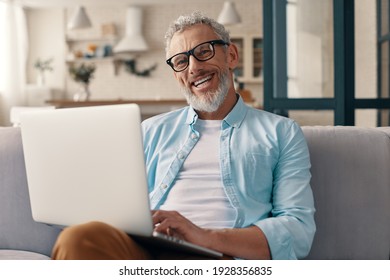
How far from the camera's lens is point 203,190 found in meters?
1.59

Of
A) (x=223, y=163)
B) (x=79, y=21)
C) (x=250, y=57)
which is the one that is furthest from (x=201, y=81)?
(x=250, y=57)

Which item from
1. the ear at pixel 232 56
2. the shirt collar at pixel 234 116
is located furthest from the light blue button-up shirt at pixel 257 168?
the ear at pixel 232 56

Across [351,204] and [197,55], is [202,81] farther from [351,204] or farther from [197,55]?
[351,204]

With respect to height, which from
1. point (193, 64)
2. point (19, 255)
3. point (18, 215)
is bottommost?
point (19, 255)

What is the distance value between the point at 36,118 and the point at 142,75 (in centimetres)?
793

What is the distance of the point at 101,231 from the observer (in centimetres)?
111

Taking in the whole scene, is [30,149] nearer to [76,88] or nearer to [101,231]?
[101,231]

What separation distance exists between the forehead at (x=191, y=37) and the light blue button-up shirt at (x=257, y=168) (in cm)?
19

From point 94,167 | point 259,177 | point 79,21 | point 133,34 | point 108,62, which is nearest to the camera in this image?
point 94,167

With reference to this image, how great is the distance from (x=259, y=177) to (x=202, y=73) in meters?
0.36

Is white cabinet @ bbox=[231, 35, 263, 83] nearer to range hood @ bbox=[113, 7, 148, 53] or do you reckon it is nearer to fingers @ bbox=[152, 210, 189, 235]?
range hood @ bbox=[113, 7, 148, 53]

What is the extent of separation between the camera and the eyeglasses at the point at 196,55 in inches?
65.6

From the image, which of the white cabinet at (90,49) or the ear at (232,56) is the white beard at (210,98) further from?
the white cabinet at (90,49)
